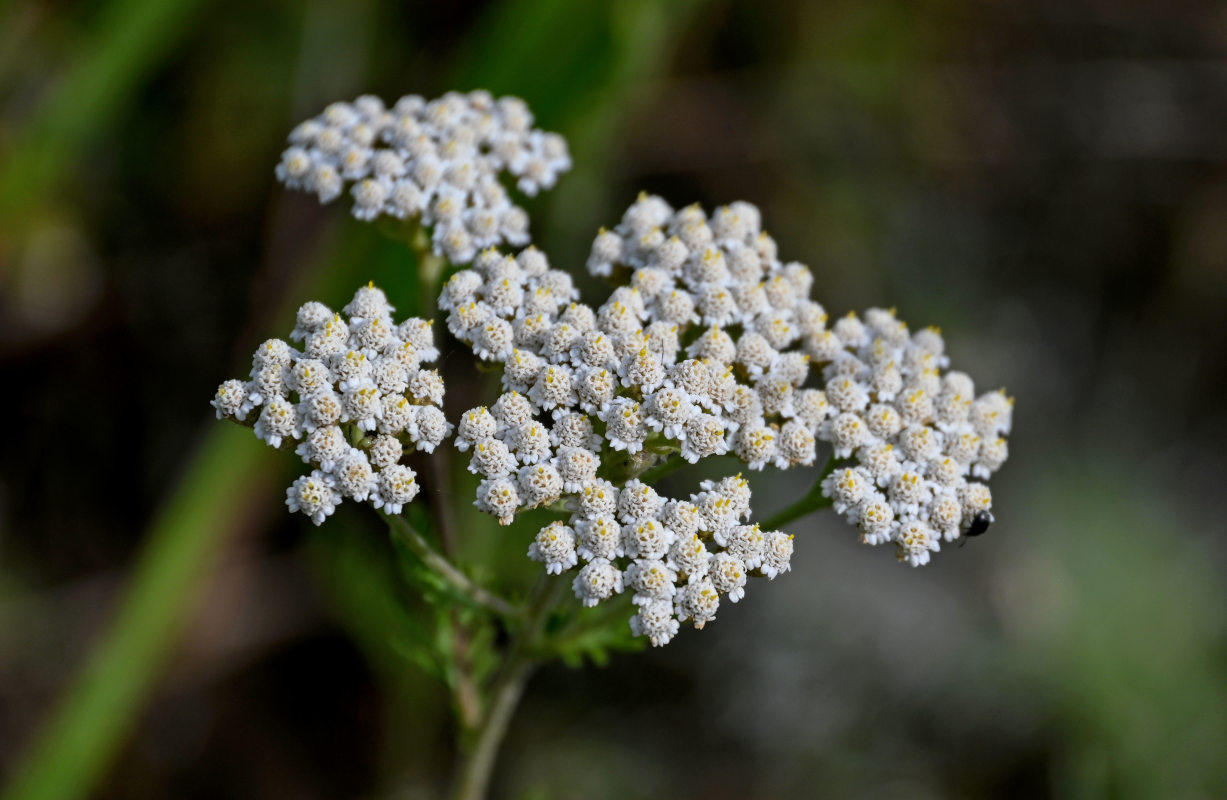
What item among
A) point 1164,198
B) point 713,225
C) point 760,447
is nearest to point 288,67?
point 713,225

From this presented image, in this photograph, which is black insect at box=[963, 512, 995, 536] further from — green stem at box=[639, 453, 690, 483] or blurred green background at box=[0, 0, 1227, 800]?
blurred green background at box=[0, 0, 1227, 800]

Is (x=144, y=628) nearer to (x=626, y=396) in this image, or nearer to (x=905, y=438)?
(x=626, y=396)

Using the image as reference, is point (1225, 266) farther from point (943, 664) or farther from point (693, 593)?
point (693, 593)

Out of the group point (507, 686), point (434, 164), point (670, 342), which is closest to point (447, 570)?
point (507, 686)

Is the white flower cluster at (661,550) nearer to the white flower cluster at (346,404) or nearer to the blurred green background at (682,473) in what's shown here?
the white flower cluster at (346,404)

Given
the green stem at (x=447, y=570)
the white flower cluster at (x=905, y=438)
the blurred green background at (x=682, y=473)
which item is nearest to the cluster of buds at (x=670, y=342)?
the white flower cluster at (x=905, y=438)
